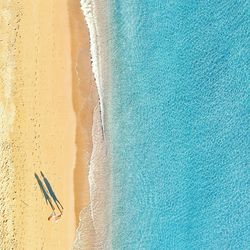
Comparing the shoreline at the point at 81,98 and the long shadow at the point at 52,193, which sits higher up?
the shoreline at the point at 81,98

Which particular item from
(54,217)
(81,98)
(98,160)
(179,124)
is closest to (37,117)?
(81,98)

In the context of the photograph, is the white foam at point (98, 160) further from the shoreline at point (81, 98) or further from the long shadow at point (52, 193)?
the long shadow at point (52, 193)

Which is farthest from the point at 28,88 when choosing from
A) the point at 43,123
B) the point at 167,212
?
the point at 167,212

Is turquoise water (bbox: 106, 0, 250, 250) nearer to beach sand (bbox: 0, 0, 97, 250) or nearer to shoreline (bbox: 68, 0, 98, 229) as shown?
shoreline (bbox: 68, 0, 98, 229)

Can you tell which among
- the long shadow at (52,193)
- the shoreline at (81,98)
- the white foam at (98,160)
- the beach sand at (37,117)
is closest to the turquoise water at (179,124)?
the white foam at (98,160)

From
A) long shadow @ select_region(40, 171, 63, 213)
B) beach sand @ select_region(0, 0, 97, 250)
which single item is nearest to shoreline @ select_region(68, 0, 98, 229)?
beach sand @ select_region(0, 0, 97, 250)
